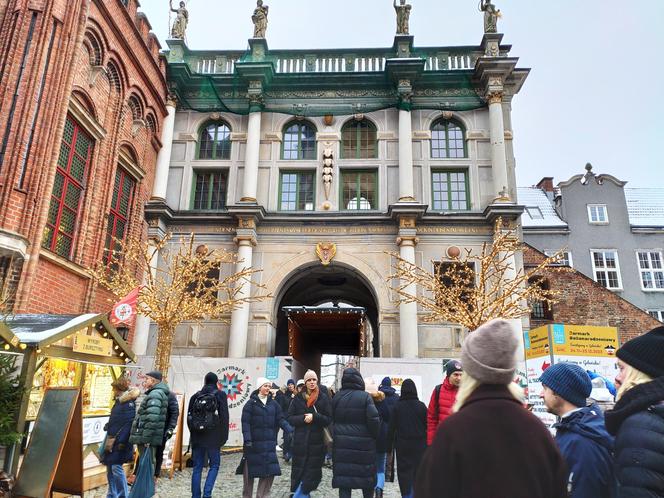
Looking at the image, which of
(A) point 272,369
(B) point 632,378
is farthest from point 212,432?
(A) point 272,369

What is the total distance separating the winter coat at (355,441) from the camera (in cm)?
629

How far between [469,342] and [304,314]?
17.4 metres

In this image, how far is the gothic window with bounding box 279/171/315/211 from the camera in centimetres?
1973

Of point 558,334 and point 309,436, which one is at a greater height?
point 558,334

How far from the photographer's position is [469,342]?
242 cm

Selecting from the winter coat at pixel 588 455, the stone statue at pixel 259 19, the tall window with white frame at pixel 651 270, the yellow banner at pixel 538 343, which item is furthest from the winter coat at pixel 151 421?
the tall window with white frame at pixel 651 270

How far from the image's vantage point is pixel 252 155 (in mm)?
19516

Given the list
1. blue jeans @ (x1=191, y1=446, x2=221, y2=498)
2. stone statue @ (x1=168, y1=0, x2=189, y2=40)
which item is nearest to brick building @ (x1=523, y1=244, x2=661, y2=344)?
blue jeans @ (x1=191, y1=446, x2=221, y2=498)

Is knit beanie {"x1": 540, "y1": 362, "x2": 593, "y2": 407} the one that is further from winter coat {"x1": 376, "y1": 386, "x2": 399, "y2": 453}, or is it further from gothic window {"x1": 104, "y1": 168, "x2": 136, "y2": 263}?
gothic window {"x1": 104, "y1": 168, "x2": 136, "y2": 263}

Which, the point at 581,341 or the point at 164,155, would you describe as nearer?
the point at 581,341

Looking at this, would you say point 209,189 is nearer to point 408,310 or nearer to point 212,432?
point 408,310

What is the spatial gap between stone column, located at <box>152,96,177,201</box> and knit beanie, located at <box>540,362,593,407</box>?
17.6m

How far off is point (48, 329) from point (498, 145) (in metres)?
16.3

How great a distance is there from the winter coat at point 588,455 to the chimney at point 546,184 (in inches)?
1330
